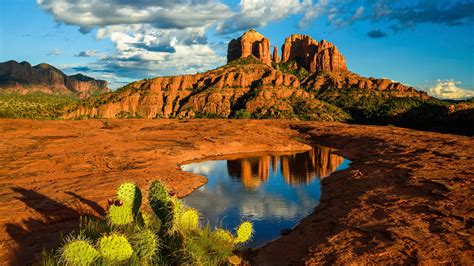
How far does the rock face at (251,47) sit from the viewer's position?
6339 inches

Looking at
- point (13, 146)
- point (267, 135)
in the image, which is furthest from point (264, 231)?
point (267, 135)

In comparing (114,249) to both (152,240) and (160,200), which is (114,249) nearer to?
(152,240)

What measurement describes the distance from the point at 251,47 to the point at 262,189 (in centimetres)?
15536

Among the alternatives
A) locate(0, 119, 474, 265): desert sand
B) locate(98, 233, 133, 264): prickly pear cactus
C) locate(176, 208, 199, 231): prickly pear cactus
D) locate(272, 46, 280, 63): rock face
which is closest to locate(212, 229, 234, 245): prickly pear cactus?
locate(176, 208, 199, 231): prickly pear cactus

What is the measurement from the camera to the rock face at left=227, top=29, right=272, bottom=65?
528 feet

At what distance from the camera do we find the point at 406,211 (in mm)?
12867

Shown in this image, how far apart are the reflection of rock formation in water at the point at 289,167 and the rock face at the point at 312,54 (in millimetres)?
116813

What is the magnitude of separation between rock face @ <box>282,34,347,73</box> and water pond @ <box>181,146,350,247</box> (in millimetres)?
118680

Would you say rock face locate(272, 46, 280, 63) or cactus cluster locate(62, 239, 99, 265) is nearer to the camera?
cactus cluster locate(62, 239, 99, 265)

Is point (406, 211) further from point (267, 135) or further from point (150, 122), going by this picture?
point (150, 122)

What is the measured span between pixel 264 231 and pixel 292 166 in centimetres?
1525

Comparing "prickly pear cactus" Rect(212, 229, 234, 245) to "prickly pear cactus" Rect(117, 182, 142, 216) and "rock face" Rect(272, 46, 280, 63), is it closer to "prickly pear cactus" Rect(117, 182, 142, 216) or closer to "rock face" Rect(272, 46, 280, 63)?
"prickly pear cactus" Rect(117, 182, 142, 216)

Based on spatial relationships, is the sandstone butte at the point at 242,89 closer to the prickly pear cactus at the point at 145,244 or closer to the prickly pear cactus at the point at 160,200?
the prickly pear cactus at the point at 160,200

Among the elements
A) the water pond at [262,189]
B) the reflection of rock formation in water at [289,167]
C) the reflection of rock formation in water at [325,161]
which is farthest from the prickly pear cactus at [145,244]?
the reflection of rock formation in water at [325,161]
